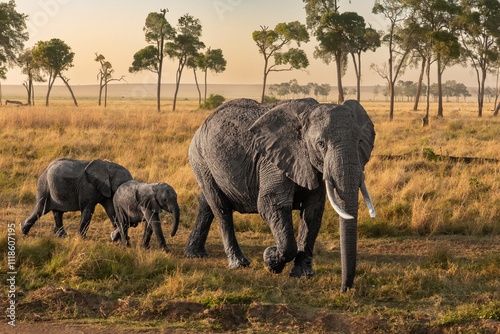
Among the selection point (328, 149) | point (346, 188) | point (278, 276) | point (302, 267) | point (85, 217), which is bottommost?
point (278, 276)

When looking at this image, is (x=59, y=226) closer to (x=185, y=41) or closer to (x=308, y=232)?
(x=308, y=232)

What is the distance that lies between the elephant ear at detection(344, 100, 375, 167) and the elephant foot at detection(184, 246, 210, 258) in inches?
108

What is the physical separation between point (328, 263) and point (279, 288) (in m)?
1.32

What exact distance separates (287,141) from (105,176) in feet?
10.4

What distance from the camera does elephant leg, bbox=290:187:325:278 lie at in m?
5.95

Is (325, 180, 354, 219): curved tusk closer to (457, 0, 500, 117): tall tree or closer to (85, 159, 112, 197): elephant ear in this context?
(85, 159, 112, 197): elephant ear

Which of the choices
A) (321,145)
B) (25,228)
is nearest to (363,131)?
(321,145)

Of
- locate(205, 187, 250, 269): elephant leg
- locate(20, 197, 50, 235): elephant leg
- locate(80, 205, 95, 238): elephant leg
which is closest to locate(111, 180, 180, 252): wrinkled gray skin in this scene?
locate(80, 205, 95, 238): elephant leg

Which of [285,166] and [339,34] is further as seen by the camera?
[339,34]

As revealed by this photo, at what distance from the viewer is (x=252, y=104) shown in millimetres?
6348

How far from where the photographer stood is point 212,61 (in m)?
53.1

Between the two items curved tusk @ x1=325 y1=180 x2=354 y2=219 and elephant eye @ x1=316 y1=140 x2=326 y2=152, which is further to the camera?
elephant eye @ x1=316 y1=140 x2=326 y2=152

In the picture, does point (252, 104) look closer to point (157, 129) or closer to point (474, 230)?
point (474, 230)

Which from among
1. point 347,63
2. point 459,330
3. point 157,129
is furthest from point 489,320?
point 347,63
